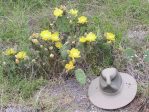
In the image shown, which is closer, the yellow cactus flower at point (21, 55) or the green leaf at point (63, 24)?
the yellow cactus flower at point (21, 55)

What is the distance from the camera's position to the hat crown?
8.29 ft

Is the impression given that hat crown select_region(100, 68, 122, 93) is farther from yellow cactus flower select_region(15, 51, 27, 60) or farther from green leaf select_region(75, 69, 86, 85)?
yellow cactus flower select_region(15, 51, 27, 60)

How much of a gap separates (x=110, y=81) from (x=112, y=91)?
0.25ft

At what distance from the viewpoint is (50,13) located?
3.39 meters

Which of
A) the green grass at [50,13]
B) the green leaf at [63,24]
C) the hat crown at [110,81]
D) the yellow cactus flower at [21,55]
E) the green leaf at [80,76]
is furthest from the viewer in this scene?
the green grass at [50,13]

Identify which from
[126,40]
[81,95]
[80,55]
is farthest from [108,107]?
[126,40]

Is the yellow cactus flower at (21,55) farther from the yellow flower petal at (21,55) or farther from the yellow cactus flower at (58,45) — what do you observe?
the yellow cactus flower at (58,45)

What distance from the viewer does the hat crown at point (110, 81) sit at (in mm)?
2525

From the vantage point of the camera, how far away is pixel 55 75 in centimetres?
282

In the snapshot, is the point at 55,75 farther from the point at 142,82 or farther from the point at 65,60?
the point at 142,82

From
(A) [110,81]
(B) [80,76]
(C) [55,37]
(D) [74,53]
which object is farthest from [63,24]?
(A) [110,81]

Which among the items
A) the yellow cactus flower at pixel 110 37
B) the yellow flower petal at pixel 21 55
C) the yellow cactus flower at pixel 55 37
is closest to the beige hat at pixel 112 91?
the yellow cactus flower at pixel 110 37

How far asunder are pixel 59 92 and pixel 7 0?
1170 mm

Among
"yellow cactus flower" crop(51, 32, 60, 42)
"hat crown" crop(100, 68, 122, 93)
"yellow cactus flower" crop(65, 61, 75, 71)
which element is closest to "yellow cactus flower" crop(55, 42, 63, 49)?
"yellow cactus flower" crop(51, 32, 60, 42)
